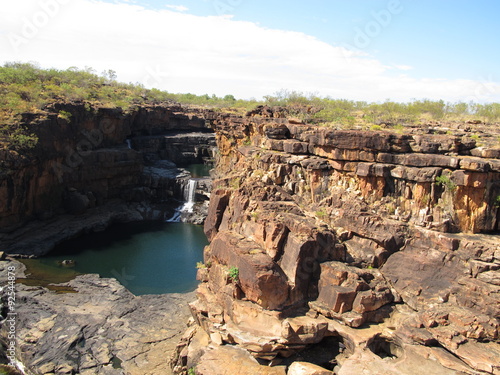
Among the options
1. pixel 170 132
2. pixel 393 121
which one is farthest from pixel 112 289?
pixel 170 132

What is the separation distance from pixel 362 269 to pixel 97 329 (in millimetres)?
15008

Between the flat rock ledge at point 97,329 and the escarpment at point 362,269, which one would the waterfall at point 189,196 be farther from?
the escarpment at point 362,269

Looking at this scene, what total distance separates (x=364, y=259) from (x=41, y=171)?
32008 millimetres

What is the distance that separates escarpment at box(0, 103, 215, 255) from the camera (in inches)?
1417

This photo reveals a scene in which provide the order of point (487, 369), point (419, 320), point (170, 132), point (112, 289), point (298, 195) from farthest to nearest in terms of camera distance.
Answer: point (170, 132) < point (112, 289) < point (298, 195) < point (419, 320) < point (487, 369)

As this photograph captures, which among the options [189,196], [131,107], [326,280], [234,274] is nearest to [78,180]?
[189,196]

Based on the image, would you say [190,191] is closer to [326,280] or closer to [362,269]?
[362,269]

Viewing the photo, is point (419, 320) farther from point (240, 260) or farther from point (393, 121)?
point (393, 121)

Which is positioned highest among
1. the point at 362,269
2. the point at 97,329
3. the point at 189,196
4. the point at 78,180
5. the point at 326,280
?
the point at 362,269

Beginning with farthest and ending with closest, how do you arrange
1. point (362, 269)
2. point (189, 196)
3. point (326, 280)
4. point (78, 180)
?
point (189, 196) → point (78, 180) → point (362, 269) → point (326, 280)

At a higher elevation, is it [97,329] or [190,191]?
[190,191]

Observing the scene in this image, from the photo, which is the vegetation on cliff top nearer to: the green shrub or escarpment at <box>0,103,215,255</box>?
escarpment at <box>0,103,215,255</box>

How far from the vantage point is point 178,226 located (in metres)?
45.0

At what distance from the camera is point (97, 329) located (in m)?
23.1
